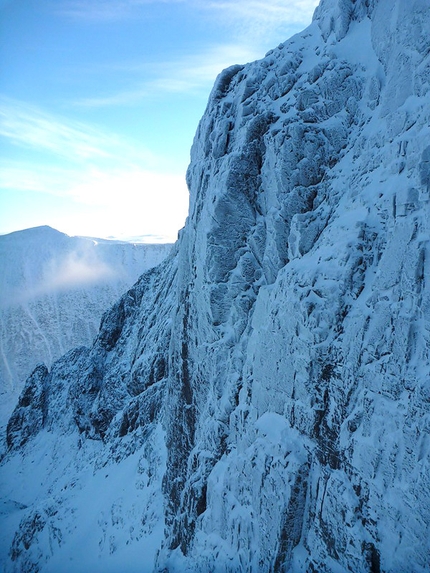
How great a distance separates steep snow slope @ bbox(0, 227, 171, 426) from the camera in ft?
271

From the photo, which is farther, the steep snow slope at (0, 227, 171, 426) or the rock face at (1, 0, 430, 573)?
the steep snow slope at (0, 227, 171, 426)

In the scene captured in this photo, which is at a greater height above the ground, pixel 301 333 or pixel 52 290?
pixel 301 333

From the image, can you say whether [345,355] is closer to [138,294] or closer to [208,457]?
[208,457]

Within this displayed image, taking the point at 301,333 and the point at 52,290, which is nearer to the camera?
the point at 301,333

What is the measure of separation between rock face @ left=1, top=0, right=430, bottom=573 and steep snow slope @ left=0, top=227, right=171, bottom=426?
192ft

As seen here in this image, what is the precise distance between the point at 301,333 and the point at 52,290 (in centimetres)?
10270

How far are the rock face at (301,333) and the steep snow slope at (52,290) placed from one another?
58.5 m

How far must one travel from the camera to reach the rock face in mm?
9023

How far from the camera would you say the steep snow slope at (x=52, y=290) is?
271 feet

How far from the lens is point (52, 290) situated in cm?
10219

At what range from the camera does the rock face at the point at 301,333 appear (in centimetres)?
902

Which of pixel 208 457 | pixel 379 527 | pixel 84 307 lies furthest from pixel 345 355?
pixel 84 307

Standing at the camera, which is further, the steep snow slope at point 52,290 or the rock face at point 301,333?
the steep snow slope at point 52,290

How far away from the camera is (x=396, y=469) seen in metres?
8.43
